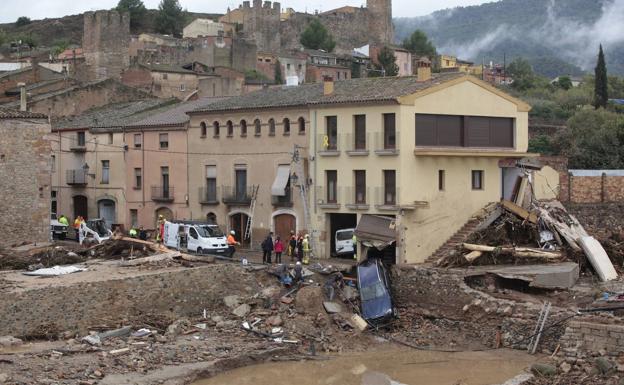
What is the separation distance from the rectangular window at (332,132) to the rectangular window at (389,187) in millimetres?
2889

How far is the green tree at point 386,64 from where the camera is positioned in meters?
102

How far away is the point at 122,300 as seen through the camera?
30.9m

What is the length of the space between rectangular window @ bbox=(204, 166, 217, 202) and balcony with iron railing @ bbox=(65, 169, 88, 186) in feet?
29.9

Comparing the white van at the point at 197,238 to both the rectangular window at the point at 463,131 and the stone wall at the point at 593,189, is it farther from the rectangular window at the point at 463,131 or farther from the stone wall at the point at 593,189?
the stone wall at the point at 593,189

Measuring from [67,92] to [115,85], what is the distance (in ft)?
12.5

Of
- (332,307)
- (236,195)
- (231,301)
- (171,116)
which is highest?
(171,116)

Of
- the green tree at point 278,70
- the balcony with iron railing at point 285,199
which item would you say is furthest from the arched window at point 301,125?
the green tree at point 278,70

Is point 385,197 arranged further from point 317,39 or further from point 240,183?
point 317,39

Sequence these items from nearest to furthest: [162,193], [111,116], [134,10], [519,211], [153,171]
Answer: [519,211] < [162,193] < [153,171] < [111,116] < [134,10]

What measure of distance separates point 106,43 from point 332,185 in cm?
5394

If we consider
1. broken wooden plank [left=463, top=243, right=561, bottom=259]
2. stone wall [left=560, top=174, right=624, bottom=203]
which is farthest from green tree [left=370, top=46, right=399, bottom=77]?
broken wooden plank [left=463, top=243, right=561, bottom=259]

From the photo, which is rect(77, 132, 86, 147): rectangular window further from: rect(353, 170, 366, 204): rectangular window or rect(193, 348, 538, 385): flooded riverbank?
rect(193, 348, 538, 385): flooded riverbank

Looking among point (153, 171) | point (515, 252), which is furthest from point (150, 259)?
point (153, 171)

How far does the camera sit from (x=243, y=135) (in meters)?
Answer: 44.7
